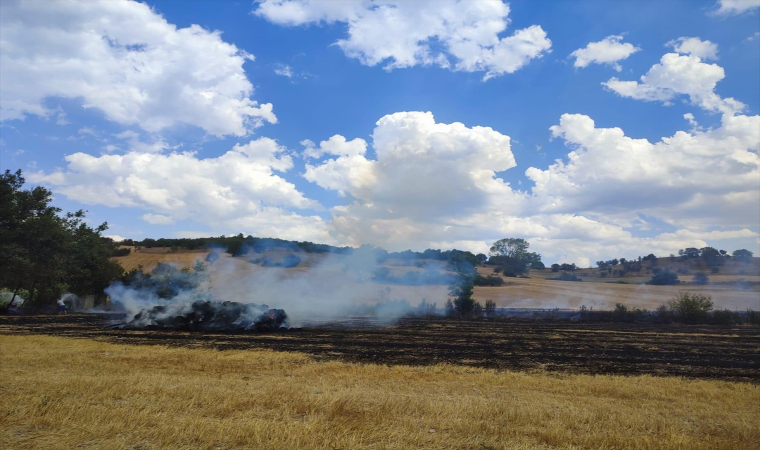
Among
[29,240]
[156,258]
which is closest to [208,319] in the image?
[29,240]

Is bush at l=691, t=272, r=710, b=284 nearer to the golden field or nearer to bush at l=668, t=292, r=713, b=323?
the golden field

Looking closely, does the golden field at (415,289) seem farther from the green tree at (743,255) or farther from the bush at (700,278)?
the green tree at (743,255)

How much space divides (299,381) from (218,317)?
23.9 meters

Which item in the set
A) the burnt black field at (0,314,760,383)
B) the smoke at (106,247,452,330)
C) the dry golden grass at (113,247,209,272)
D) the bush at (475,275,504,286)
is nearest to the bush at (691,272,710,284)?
the bush at (475,275,504,286)

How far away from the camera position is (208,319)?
34938 millimetres

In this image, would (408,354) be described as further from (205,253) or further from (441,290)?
(205,253)

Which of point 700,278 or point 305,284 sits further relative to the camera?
point 700,278

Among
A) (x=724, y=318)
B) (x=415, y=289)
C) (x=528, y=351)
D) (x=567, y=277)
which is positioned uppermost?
(x=567, y=277)

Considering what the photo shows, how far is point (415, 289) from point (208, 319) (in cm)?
4697

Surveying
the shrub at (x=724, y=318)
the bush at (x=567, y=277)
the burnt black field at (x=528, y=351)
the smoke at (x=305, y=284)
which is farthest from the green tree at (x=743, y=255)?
the burnt black field at (x=528, y=351)

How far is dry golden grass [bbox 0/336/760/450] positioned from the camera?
739 centimetres

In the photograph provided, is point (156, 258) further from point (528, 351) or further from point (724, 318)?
point (724, 318)

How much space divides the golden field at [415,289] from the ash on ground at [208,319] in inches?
1197

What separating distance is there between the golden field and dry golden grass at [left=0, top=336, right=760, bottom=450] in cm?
5484
